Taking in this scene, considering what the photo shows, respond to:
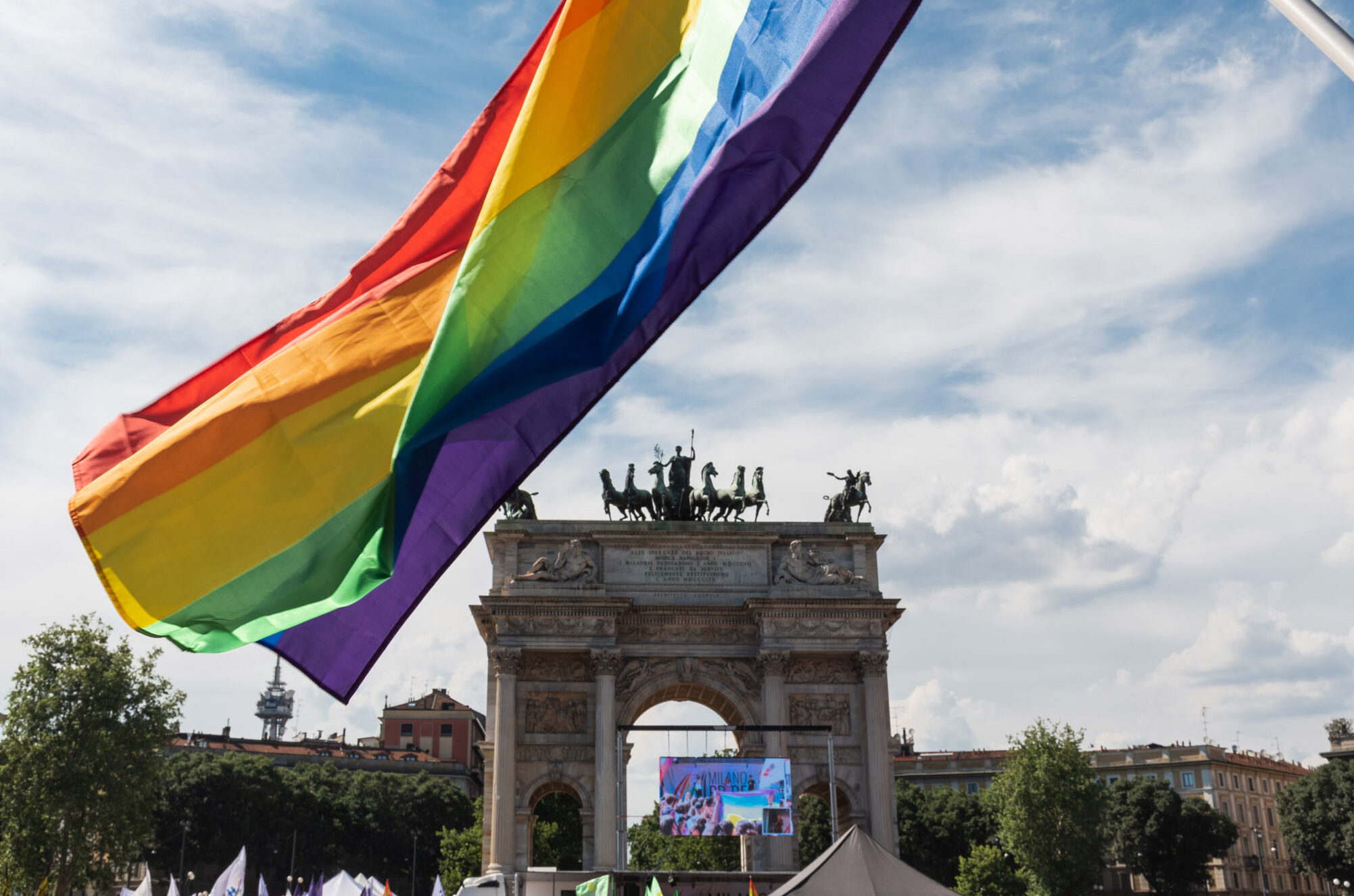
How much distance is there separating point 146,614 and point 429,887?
8273cm

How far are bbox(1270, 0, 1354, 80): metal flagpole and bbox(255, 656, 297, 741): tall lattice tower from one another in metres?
151

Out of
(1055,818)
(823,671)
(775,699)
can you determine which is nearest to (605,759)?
(775,699)

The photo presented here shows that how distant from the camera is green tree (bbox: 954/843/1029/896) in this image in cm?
6247

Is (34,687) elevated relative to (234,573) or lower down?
elevated

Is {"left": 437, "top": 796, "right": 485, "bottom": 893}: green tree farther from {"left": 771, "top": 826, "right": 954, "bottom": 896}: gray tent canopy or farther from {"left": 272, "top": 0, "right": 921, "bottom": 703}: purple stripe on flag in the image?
{"left": 272, "top": 0, "right": 921, "bottom": 703}: purple stripe on flag

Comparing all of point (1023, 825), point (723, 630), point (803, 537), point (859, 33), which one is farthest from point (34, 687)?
point (859, 33)

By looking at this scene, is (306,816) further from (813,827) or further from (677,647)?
(677,647)

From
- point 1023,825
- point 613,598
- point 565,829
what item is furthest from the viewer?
point 565,829

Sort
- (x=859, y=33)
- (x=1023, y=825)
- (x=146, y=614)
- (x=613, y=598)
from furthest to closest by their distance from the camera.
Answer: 1. (x=1023, y=825)
2. (x=613, y=598)
3. (x=146, y=614)
4. (x=859, y=33)

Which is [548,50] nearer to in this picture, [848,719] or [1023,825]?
[848,719]

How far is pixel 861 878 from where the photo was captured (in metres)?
11.6

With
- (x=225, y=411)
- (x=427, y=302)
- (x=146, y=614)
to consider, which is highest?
(x=427, y=302)

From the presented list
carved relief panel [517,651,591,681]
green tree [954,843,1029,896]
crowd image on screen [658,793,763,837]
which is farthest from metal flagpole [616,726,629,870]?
green tree [954,843,1029,896]

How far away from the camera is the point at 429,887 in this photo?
8344 centimetres
